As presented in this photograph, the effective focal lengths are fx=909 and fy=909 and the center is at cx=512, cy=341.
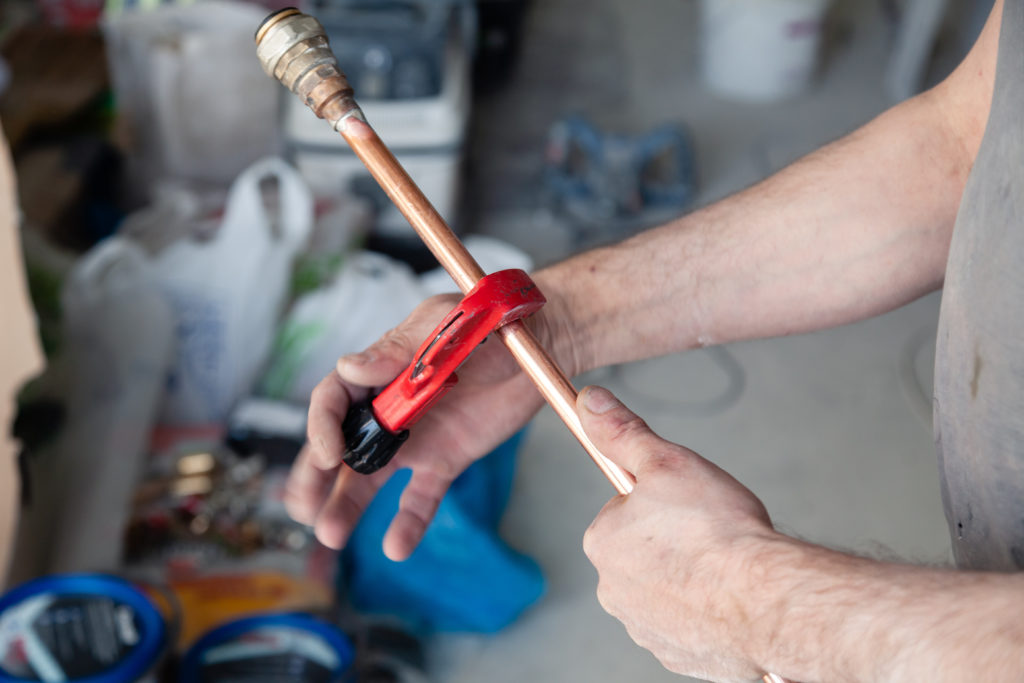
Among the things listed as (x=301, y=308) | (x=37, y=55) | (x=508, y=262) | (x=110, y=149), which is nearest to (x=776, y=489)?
(x=508, y=262)

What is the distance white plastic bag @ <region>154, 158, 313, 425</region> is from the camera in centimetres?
134

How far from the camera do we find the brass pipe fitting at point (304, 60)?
51cm

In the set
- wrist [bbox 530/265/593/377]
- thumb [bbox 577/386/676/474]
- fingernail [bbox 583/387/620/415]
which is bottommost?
wrist [bbox 530/265/593/377]

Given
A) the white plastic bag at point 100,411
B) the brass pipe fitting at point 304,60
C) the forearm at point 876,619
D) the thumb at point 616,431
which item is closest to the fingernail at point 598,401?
the thumb at point 616,431

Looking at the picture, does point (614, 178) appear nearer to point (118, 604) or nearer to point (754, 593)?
point (118, 604)

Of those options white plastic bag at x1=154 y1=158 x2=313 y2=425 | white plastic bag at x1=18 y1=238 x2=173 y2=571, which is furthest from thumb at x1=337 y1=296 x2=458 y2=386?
white plastic bag at x1=154 y1=158 x2=313 y2=425

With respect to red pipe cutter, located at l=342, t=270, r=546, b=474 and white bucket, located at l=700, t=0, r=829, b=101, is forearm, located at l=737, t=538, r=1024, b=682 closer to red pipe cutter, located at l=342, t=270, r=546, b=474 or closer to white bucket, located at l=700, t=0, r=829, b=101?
red pipe cutter, located at l=342, t=270, r=546, b=474

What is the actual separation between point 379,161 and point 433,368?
13 cm

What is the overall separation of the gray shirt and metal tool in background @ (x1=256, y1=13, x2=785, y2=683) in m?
0.19

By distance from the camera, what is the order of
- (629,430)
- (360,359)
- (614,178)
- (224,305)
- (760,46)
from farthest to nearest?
1. (760,46)
2. (614,178)
3. (224,305)
4. (360,359)
5. (629,430)

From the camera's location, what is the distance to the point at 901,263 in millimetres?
644

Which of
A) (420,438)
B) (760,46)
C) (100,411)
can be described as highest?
(420,438)

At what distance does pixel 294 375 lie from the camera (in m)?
1.39

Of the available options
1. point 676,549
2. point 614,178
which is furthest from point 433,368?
point 614,178
